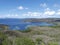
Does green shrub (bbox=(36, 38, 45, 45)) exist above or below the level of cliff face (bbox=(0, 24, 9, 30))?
below

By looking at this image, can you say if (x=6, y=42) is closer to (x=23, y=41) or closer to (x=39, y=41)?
(x=23, y=41)

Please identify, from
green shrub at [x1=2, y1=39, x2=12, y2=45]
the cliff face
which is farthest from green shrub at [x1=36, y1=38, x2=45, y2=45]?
the cliff face

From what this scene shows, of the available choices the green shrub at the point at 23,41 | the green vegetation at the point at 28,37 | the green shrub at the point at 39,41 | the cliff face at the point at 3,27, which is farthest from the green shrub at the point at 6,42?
the green shrub at the point at 39,41

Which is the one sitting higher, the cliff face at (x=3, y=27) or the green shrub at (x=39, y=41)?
the cliff face at (x=3, y=27)

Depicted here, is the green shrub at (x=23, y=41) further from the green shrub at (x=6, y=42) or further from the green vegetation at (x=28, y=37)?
the green shrub at (x=6, y=42)

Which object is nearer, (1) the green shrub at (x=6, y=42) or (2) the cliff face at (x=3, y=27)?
(1) the green shrub at (x=6, y=42)

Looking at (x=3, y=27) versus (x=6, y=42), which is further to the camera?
(x=3, y=27)

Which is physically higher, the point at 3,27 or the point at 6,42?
the point at 3,27

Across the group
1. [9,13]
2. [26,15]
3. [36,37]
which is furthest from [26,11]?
[36,37]

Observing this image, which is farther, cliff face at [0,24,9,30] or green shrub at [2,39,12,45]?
cliff face at [0,24,9,30]

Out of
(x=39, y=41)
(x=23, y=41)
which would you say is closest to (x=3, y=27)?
(x=23, y=41)

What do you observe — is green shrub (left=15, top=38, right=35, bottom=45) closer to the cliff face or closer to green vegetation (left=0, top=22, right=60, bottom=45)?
green vegetation (left=0, top=22, right=60, bottom=45)

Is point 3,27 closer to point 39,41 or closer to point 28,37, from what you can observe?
point 28,37

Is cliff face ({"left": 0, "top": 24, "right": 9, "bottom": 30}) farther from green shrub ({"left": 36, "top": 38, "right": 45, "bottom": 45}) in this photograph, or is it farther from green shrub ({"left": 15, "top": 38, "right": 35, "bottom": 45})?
green shrub ({"left": 36, "top": 38, "right": 45, "bottom": 45})
